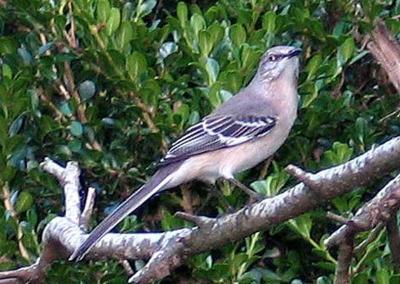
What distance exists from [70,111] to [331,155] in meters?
1.14

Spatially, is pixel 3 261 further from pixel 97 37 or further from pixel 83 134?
pixel 97 37

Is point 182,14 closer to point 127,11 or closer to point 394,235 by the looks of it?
point 127,11

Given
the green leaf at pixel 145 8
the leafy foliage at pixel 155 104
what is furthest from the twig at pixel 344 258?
the green leaf at pixel 145 8

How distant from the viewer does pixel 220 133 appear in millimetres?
5863

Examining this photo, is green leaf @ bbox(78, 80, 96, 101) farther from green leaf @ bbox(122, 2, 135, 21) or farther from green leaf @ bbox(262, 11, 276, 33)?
green leaf @ bbox(262, 11, 276, 33)

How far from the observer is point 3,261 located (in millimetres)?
5152

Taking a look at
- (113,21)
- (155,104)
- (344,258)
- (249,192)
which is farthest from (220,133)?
(344,258)

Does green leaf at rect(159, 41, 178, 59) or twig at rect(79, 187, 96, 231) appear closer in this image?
twig at rect(79, 187, 96, 231)

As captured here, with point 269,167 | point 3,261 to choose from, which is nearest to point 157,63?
point 269,167

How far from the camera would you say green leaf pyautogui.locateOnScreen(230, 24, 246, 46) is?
206 inches

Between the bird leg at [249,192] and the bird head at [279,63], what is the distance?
54cm

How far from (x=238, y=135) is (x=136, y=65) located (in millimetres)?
952

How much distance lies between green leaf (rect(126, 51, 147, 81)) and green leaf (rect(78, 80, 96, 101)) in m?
0.25

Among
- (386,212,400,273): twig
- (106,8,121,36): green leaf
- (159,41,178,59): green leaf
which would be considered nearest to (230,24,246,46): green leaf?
(159,41,178,59): green leaf
